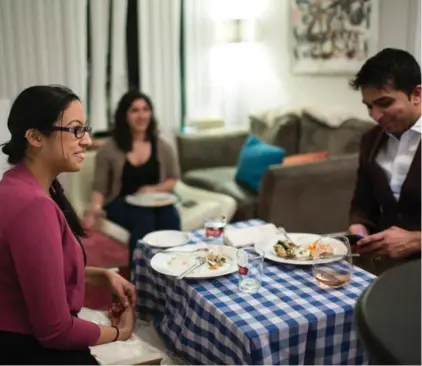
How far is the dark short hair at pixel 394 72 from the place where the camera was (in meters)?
1.85

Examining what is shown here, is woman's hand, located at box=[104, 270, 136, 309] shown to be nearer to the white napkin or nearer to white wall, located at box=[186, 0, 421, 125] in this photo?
the white napkin

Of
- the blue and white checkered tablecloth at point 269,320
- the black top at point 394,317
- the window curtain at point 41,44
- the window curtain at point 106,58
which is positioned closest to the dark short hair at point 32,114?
the blue and white checkered tablecloth at point 269,320

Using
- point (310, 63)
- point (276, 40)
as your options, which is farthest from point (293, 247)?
point (276, 40)

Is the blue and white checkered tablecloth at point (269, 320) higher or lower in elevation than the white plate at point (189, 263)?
lower

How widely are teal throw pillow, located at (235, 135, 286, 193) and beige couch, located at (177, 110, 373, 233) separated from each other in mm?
63

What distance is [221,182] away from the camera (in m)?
3.85

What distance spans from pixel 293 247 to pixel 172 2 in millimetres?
3067

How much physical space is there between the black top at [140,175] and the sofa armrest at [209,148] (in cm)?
108

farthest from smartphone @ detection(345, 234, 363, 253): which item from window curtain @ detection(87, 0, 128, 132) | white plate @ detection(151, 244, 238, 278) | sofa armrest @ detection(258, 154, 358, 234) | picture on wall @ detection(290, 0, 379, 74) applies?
window curtain @ detection(87, 0, 128, 132)

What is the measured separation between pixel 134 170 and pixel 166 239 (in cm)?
115

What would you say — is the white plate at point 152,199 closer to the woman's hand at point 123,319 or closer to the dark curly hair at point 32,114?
the woman's hand at point 123,319

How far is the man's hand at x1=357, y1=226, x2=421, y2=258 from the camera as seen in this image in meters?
1.80

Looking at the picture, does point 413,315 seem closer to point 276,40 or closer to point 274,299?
point 274,299

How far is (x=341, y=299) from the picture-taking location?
1.49m
